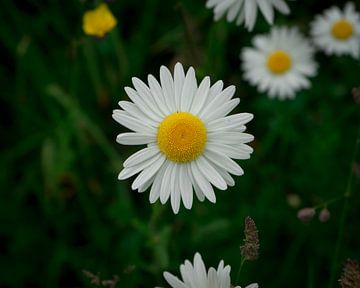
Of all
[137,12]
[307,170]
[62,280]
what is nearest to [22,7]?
[137,12]

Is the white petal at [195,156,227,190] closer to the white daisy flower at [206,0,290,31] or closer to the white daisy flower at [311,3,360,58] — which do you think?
the white daisy flower at [206,0,290,31]

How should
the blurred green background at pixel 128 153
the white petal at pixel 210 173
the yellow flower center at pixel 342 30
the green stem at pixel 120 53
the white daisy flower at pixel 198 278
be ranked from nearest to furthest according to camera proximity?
1. the white daisy flower at pixel 198 278
2. the white petal at pixel 210 173
3. the blurred green background at pixel 128 153
4. the green stem at pixel 120 53
5. the yellow flower center at pixel 342 30

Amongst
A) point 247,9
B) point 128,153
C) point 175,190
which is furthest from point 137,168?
point 128,153

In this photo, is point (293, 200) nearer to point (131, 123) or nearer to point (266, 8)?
point (266, 8)

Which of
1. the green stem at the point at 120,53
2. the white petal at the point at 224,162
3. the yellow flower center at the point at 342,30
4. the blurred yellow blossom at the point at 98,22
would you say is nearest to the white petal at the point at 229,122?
the white petal at the point at 224,162

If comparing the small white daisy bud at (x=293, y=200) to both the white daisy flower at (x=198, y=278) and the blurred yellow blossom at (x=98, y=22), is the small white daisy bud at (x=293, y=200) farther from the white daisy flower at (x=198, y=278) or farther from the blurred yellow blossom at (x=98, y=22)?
the white daisy flower at (x=198, y=278)

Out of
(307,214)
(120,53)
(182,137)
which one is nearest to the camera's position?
(182,137)

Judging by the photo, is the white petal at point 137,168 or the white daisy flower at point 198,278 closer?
the white daisy flower at point 198,278
